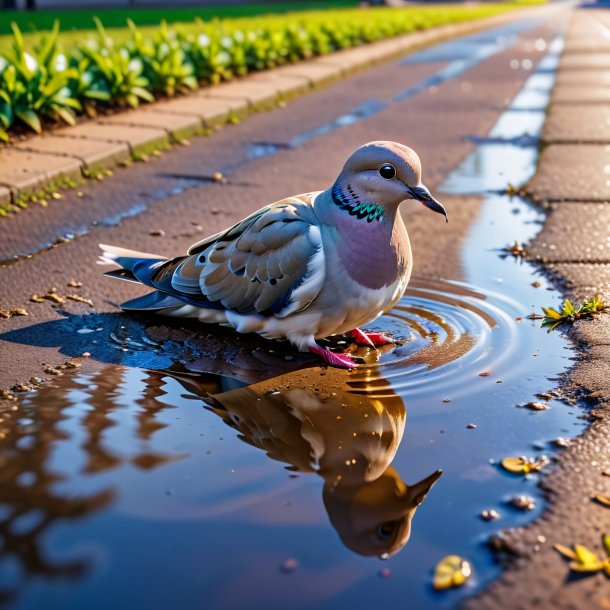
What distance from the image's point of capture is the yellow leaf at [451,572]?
2.11m

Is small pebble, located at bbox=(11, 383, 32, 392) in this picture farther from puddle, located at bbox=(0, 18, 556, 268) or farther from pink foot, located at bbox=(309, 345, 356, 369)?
puddle, located at bbox=(0, 18, 556, 268)

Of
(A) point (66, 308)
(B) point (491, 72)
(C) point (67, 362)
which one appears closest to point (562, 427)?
(C) point (67, 362)

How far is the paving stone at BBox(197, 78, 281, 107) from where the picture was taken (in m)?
8.50

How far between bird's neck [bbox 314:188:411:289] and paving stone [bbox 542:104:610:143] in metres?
4.61

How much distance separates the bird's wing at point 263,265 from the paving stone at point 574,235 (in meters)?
1.64

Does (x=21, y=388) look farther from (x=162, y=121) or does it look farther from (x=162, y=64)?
→ (x=162, y=64)

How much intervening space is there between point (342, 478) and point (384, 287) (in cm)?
92

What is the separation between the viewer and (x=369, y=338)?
3.67 metres

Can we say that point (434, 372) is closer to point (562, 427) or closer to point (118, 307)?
point (562, 427)

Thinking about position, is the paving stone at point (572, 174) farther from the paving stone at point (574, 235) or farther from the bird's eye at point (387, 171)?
the bird's eye at point (387, 171)

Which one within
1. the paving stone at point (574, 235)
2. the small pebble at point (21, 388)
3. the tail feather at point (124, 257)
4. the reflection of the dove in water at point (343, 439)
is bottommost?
the paving stone at point (574, 235)

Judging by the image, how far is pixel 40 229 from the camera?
16.2 feet

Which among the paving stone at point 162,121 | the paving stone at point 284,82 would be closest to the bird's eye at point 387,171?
the paving stone at point 162,121

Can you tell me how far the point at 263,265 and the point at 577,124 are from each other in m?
5.59
